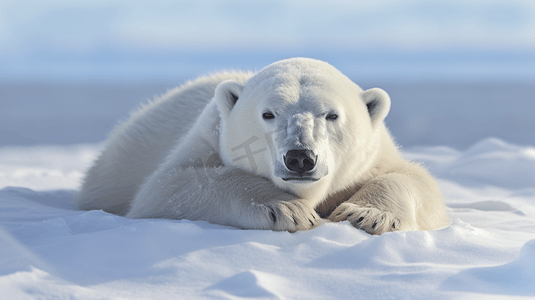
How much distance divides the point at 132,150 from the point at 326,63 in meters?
1.91

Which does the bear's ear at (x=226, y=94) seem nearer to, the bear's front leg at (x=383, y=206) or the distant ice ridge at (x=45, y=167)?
the bear's front leg at (x=383, y=206)

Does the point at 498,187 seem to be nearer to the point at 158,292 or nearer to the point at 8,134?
the point at 158,292

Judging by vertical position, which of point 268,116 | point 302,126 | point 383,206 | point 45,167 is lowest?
point 383,206

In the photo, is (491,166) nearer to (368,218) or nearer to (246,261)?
(368,218)

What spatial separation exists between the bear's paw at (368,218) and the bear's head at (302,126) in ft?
0.66

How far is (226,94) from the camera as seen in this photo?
10.2 ft

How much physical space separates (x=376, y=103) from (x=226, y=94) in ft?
3.06

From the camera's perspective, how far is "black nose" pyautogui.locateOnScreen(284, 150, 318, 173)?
2.31 meters

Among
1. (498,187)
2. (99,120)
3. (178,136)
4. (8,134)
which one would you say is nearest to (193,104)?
(178,136)

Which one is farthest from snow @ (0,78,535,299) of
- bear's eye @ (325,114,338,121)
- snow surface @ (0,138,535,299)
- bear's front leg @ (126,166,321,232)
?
bear's eye @ (325,114,338,121)

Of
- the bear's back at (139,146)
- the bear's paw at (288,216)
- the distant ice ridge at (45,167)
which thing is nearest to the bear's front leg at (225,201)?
the bear's paw at (288,216)

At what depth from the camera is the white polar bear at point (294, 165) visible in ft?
8.13

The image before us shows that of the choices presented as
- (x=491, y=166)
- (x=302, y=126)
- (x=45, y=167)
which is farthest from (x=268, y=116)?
(x=45, y=167)

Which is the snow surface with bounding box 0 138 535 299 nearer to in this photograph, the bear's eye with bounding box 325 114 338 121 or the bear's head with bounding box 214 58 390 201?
the bear's head with bounding box 214 58 390 201
